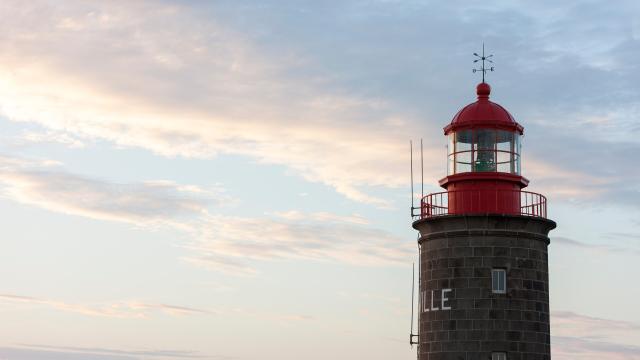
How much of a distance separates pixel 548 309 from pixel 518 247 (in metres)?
2.62

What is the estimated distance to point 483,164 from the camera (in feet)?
160

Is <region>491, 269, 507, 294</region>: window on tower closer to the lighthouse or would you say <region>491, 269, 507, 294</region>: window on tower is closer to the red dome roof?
the lighthouse

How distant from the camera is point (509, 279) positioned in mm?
47531

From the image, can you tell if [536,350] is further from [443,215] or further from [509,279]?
[443,215]

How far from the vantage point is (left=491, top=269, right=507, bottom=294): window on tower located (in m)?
47.4

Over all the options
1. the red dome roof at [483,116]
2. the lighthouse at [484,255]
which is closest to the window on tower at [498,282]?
the lighthouse at [484,255]

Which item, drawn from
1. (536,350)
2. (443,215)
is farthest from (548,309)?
(443,215)

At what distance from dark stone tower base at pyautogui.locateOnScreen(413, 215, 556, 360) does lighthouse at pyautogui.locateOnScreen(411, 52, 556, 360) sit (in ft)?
0.11

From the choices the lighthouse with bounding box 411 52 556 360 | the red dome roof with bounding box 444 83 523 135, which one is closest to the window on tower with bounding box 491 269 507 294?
the lighthouse with bounding box 411 52 556 360

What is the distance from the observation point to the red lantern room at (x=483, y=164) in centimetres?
4822

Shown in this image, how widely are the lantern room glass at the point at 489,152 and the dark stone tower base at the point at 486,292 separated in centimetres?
208

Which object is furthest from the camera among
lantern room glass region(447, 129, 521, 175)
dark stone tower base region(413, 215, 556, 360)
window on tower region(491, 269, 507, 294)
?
lantern room glass region(447, 129, 521, 175)

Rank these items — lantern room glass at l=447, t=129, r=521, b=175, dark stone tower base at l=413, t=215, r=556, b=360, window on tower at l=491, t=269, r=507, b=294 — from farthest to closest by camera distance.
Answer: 1. lantern room glass at l=447, t=129, r=521, b=175
2. window on tower at l=491, t=269, r=507, b=294
3. dark stone tower base at l=413, t=215, r=556, b=360

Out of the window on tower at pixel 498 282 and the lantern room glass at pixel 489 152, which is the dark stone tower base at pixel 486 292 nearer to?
the window on tower at pixel 498 282
